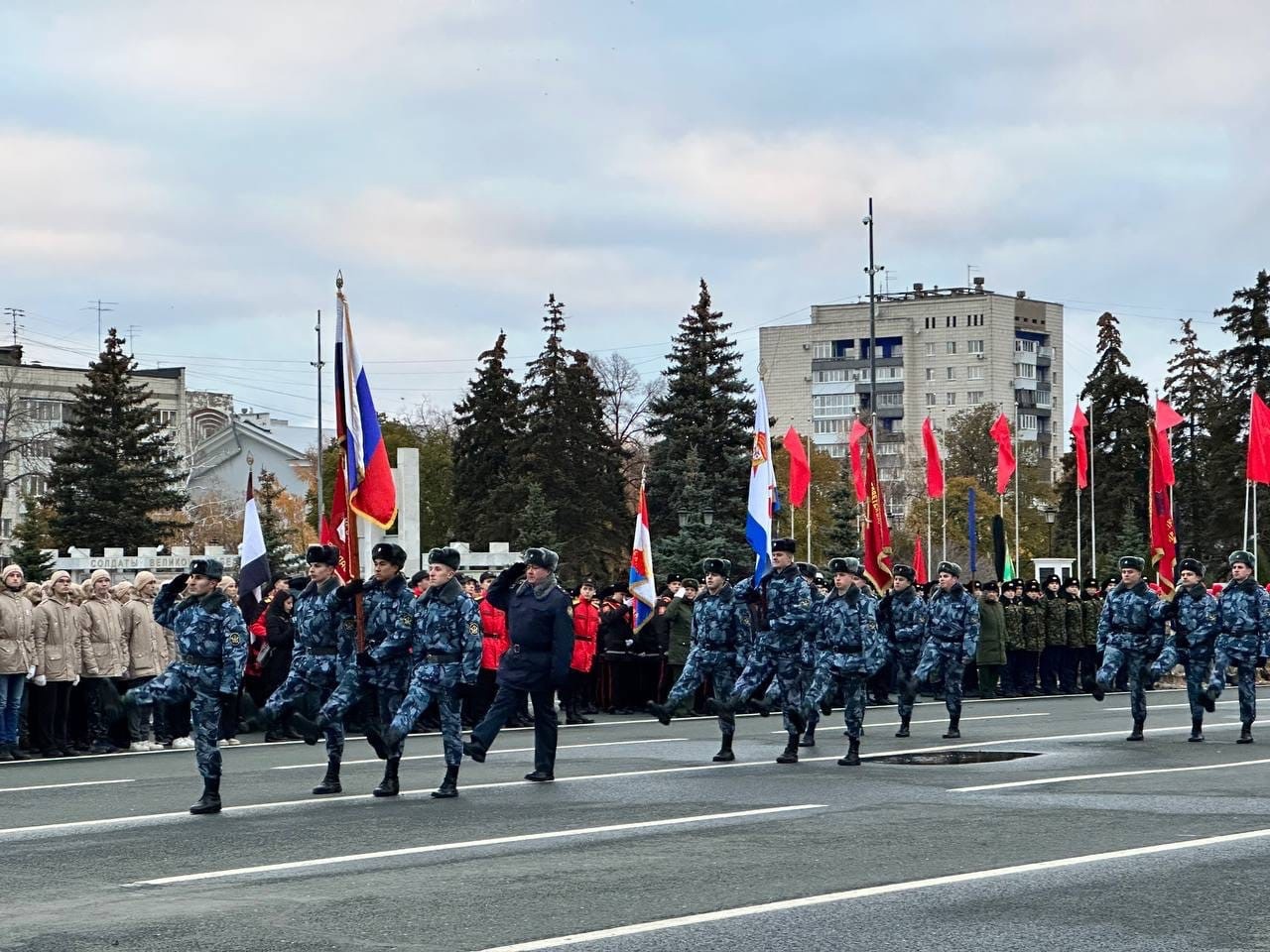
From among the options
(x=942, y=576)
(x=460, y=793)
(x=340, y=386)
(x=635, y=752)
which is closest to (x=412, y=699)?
(x=460, y=793)

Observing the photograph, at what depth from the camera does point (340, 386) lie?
16.7m

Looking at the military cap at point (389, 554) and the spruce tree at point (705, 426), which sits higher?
the spruce tree at point (705, 426)

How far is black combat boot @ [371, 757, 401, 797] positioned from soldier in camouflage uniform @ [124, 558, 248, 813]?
1.26 meters

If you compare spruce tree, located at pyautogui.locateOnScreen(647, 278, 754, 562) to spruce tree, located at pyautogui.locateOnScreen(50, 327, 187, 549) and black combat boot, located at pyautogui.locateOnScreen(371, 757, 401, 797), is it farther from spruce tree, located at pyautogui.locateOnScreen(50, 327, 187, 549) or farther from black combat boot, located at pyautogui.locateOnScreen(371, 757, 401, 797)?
black combat boot, located at pyautogui.locateOnScreen(371, 757, 401, 797)

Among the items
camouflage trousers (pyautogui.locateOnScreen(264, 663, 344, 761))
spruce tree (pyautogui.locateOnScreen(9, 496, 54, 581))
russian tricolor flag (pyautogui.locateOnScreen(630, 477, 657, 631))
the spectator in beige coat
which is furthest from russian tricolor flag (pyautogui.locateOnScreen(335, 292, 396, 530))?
spruce tree (pyautogui.locateOnScreen(9, 496, 54, 581))

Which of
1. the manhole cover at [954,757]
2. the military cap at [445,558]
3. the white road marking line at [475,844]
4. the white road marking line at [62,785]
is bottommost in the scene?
the white road marking line at [62,785]

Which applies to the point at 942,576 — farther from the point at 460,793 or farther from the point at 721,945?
the point at 721,945

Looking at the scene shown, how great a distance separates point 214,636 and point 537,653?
9.37ft

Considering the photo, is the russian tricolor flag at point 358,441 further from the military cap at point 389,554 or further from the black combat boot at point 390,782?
the black combat boot at point 390,782

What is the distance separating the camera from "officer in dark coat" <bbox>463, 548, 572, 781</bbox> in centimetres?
1582

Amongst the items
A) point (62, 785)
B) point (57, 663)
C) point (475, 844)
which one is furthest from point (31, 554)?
point (475, 844)

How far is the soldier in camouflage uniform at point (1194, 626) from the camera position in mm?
20266

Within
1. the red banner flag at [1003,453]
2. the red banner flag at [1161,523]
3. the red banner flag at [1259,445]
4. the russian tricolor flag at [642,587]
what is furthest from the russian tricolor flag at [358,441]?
the red banner flag at [1003,453]

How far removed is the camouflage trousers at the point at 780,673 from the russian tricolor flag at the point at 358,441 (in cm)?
360
